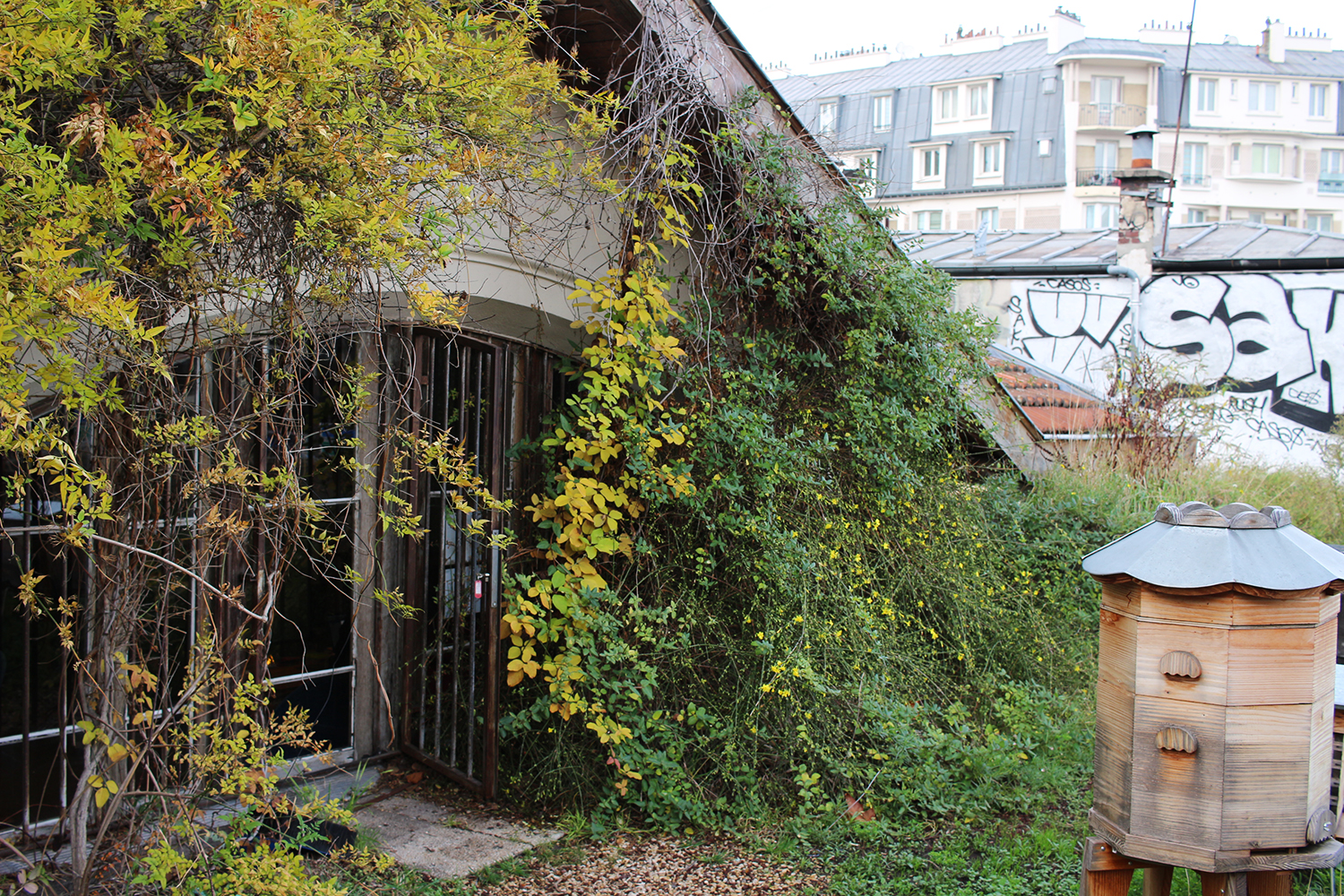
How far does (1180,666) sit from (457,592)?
3.01 m

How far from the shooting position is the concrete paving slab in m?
3.79

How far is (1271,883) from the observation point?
2.92m

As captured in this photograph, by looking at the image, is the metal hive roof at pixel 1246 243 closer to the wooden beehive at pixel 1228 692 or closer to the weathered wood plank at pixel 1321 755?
the weathered wood plank at pixel 1321 755

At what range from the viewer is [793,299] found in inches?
203

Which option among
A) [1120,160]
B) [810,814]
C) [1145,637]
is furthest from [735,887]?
[1120,160]

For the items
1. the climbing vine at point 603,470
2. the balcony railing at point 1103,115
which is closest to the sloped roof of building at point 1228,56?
the balcony railing at point 1103,115

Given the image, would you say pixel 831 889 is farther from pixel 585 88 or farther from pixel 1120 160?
pixel 1120 160

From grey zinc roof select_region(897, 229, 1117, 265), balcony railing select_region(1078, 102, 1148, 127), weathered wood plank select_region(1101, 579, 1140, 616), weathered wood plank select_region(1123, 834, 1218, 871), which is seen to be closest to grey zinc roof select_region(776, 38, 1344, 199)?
balcony railing select_region(1078, 102, 1148, 127)

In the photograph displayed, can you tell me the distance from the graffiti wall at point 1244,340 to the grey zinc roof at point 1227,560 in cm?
988

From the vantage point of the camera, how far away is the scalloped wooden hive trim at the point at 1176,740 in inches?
110

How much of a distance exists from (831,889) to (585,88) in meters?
3.58

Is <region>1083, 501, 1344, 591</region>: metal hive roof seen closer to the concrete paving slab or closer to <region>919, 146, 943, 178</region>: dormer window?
the concrete paving slab

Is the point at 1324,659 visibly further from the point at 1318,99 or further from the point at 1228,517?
the point at 1318,99

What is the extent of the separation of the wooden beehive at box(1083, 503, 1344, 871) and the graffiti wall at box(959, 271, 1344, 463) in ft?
32.6
